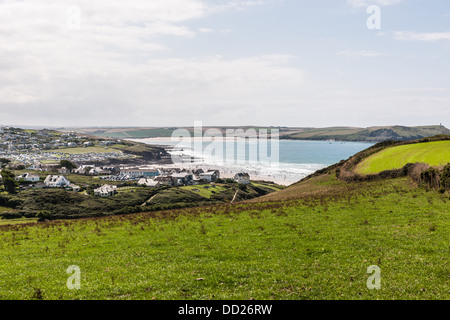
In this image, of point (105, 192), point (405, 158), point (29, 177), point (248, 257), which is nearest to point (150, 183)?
point (105, 192)

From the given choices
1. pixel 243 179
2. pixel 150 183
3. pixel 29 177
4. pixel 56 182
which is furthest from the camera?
pixel 243 179

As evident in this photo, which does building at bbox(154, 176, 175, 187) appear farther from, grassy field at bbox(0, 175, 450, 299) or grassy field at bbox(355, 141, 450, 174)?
grassy field at bbox(0, 175, 450, 299)

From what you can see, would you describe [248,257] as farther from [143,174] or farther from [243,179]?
[143,174]

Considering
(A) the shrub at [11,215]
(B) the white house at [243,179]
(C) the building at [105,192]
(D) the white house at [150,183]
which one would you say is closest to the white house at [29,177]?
(C) the building at [105,192]

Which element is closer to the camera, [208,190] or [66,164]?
[208,190]

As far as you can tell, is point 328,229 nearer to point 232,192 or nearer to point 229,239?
point 229,239

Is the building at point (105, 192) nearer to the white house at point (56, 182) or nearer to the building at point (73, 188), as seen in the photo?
the building at point (73, 188)
